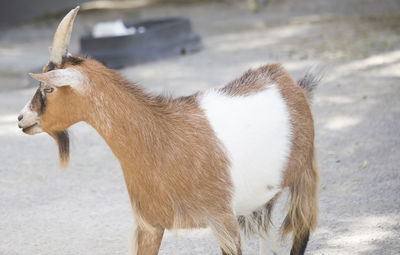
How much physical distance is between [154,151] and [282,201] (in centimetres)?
157

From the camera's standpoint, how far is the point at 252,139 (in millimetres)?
2488

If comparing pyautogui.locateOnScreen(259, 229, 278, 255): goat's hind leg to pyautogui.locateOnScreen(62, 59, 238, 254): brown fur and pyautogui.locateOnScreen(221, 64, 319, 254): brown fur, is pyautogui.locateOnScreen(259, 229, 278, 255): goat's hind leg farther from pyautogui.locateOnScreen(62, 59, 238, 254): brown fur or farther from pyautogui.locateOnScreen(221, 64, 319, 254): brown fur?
pyautogui.locateOnScreen(62, 59, 238, 254): brown fur

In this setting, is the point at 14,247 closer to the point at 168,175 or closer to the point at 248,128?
the point at 168,175

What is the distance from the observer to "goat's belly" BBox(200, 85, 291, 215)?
2.46 m

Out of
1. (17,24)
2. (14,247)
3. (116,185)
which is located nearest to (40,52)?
(17,24)

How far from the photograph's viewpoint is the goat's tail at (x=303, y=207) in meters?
2.75

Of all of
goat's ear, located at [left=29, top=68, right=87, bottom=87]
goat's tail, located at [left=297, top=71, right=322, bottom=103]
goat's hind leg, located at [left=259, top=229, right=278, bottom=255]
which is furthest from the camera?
goat's tail, located at [left=297, top=71, right=322, bottom=103]

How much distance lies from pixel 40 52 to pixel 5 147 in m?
3.95

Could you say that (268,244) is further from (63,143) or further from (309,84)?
(63,143)

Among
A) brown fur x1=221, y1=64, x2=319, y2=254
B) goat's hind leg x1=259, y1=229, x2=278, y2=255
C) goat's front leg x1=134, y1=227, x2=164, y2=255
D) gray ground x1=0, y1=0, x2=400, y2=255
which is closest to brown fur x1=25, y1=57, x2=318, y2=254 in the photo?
goat's front leg x1=134, y1=227, x2=164, y2=255

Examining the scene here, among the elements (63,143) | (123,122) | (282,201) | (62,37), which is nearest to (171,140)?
(123,122)

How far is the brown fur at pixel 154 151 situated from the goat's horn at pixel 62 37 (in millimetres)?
33

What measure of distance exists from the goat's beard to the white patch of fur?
0.25 meters

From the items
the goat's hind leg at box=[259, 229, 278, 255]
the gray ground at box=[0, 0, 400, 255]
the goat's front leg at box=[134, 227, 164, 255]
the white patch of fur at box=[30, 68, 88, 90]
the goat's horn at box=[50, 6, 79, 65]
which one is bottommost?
the gray ground at box=[0, 0, 400, 255]
